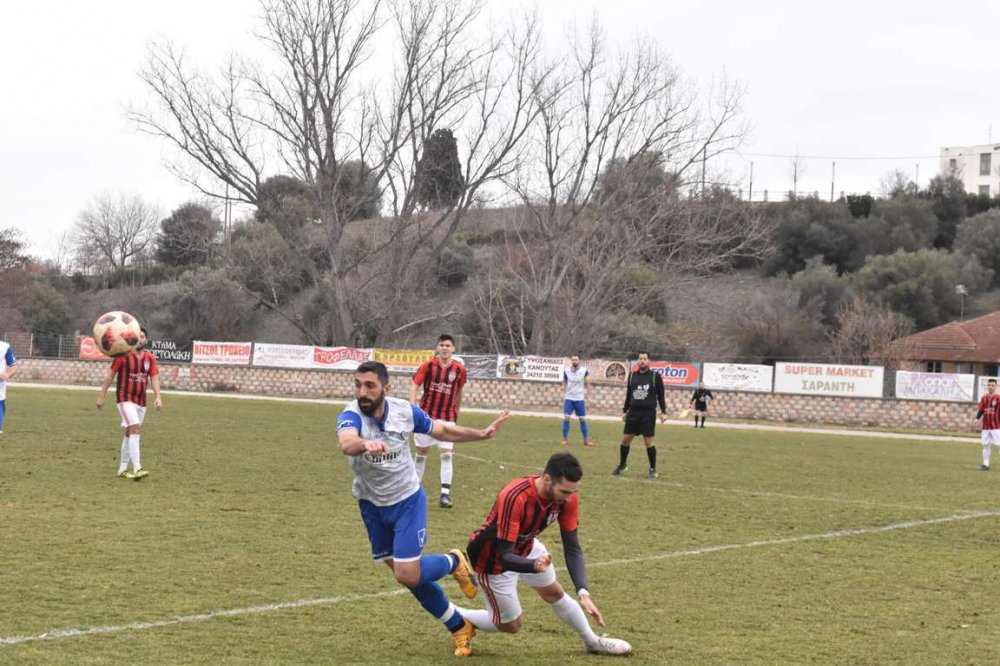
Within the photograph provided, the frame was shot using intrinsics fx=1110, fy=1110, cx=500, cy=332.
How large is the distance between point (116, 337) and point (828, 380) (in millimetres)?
32922

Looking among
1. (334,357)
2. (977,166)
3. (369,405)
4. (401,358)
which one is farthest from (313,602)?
(977,166)

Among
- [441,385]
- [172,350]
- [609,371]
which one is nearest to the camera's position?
[441,385]

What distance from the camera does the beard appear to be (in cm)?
664

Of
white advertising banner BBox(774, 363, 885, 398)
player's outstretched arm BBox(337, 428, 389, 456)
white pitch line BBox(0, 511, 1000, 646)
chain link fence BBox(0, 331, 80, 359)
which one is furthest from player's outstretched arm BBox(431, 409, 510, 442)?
chain link fence BBox(0, 331, 80, 359)

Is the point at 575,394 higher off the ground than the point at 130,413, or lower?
higher

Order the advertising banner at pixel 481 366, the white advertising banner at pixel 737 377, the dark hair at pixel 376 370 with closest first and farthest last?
the dark hair at pixel 376 370 → the white advertising banner at pixel 737 377 → the advertising banner at pixel 481 366

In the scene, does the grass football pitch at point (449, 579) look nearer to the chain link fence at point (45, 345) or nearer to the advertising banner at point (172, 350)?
the advertising banner at point (172, 350)

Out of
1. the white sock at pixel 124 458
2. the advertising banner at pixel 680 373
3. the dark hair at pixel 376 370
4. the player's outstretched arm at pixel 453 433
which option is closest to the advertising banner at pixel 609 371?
the advertising banner at pixel 680 373

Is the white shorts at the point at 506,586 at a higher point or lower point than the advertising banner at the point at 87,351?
lower

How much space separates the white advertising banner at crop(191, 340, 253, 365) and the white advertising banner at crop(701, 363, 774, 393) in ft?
65.5

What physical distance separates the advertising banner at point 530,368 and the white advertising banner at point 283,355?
898cm

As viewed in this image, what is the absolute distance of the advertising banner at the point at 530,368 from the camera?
148ft

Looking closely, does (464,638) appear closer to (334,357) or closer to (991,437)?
(991,437)

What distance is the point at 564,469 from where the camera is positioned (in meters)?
6.32
